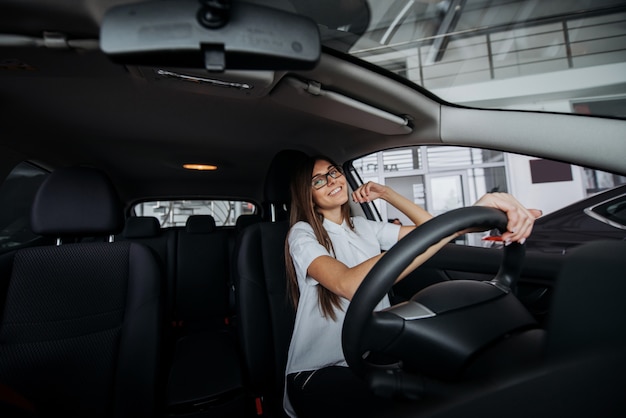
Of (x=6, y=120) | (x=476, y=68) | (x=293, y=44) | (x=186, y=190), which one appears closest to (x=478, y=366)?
(x=293, y=44)

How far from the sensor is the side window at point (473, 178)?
1.47 meters

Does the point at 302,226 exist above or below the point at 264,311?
above

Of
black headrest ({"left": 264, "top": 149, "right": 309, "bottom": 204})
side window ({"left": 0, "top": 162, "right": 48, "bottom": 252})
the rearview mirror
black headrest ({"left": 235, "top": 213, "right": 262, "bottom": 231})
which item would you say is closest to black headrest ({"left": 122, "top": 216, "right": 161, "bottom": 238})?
side window ({"left": 0, "top": 162, "right": 48, "bottom": 252})

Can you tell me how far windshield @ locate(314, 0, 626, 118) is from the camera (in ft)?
4.44

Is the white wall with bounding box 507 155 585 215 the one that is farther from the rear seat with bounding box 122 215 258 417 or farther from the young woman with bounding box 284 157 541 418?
the rear seat with bounding box 122 215 258 417

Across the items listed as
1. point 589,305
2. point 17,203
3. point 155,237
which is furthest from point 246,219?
point 589,305

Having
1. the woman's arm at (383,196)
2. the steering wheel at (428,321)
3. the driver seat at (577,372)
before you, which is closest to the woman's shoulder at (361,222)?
the woman's arm at (383,196)

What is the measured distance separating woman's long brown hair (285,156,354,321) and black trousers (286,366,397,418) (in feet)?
0.79

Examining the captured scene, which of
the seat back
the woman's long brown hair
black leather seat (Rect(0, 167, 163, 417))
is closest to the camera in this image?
black leather seat (Rect(0, 167, 163, 417))

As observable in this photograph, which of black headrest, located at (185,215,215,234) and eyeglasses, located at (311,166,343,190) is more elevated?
eyeglasses, located at (311,166,343,190)

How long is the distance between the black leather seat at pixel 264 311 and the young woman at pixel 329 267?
149 millimetres

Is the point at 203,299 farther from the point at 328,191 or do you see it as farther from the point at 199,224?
the point at 328,191

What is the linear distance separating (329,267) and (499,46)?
2.21 metres

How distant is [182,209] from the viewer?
3.97 metres
